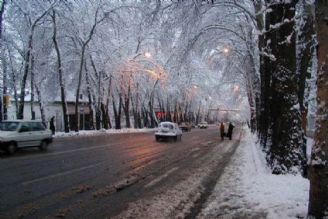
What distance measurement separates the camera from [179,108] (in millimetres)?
101000

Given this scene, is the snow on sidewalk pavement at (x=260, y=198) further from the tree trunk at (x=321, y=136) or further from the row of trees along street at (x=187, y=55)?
the row of trees along street at (x=187, y=55)

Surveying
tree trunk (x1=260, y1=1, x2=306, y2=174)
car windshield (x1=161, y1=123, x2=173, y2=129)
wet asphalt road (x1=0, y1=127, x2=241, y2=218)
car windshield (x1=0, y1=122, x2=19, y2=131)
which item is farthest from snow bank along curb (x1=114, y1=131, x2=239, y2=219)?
car windshield (x1=161, y1=123, x2=173, y2=129)

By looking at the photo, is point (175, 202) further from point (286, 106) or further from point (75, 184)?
point (286, 106)

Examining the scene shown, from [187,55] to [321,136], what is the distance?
64.6ft

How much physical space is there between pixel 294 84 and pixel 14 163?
10.4 metres

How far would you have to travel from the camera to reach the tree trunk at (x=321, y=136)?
7.57m

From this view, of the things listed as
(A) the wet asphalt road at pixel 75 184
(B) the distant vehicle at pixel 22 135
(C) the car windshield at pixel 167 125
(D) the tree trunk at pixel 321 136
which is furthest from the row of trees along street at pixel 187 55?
(B) the distant vehicle at pixel 22 135

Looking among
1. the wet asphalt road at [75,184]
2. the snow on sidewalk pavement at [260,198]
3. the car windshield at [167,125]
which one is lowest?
the snow on sidewalk pavement at [260,198]

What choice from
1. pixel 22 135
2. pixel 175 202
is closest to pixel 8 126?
pixel 22 135

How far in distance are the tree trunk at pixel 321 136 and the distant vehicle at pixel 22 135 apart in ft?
53.7

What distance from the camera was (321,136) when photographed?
25.3 feet

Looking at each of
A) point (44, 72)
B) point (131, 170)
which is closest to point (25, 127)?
point (131, 170)

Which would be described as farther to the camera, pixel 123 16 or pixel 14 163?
pixel 123 16

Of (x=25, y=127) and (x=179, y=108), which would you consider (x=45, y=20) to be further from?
(x=179, y=108)
